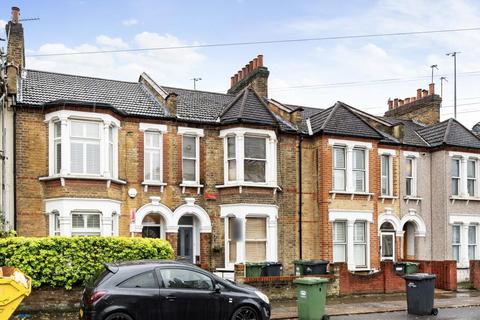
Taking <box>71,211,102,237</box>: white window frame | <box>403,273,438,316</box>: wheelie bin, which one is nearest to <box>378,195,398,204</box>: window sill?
<box>403,273,438,316</box>: wheelie bin

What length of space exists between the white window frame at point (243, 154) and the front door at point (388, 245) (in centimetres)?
656

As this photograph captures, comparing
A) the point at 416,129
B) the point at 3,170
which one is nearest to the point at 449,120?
the point at 416,129

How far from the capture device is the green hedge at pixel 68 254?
16016 millimetres

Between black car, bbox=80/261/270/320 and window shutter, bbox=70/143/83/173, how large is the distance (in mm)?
8322

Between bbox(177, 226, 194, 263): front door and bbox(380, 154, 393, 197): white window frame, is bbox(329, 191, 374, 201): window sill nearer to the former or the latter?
bbox(380, 154, 393, 197): white window frame

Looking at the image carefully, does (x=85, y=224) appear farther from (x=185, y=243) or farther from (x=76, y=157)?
(x=185, y=243)

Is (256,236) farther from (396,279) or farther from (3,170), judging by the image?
(3,170)

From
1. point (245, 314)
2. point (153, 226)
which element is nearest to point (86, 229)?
point (153, 226)

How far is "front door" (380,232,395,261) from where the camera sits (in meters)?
27.0

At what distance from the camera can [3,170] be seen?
1998 cm

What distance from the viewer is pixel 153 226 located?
904 inches

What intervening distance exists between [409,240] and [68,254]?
17.4 meters

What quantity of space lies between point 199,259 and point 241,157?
13.9ft

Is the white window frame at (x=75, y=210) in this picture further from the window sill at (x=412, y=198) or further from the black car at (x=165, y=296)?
the window sill at (x=412, y=198)
